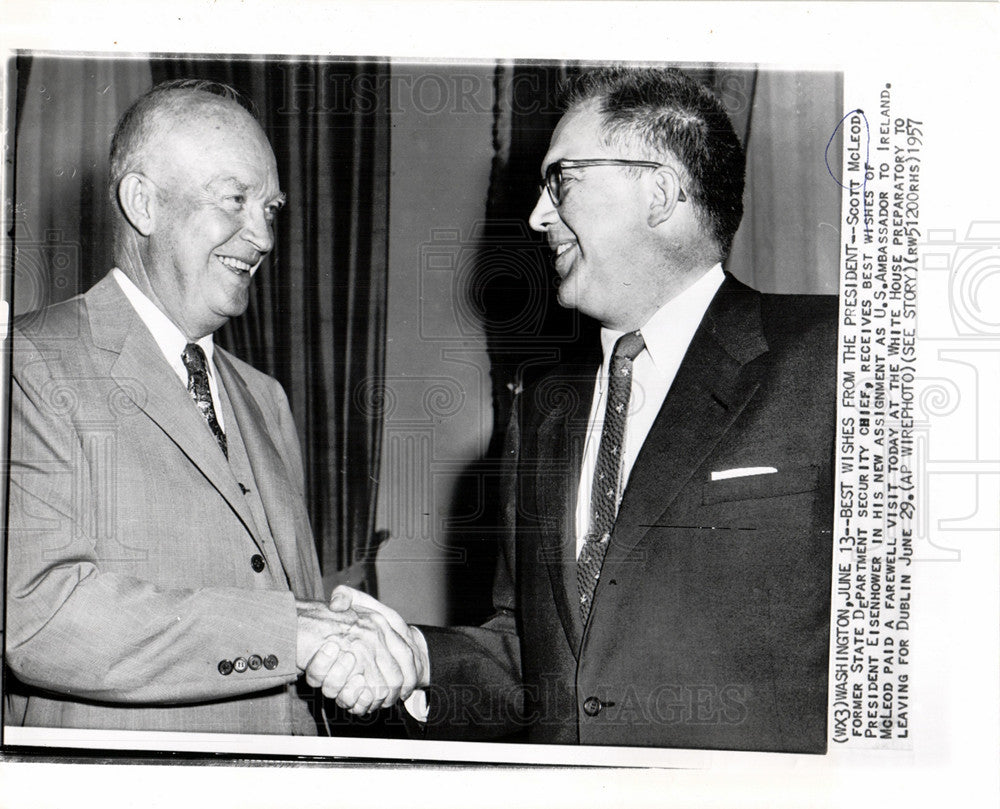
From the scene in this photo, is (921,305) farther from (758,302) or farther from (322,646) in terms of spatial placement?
(322,646)

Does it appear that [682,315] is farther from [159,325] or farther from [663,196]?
[159,325]

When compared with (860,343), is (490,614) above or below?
below

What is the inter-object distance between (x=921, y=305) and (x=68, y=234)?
61.9 inches

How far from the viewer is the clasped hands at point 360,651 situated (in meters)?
1.71

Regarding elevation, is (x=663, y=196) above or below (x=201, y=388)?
above

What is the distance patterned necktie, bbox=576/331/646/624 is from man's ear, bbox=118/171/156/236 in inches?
34.5

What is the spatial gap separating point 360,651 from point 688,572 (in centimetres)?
61

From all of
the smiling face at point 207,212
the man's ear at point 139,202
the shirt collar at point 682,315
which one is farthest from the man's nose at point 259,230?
the shirt collar at point 682,315

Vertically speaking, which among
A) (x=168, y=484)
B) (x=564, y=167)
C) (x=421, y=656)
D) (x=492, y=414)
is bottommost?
(x=421, y=656)

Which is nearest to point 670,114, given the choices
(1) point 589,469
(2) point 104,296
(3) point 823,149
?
(3) point 823,149

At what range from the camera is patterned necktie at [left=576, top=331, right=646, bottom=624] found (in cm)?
170

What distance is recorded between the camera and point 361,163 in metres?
1.77

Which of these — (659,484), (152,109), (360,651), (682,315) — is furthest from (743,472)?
(152,109)

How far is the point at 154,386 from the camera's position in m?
1.70
